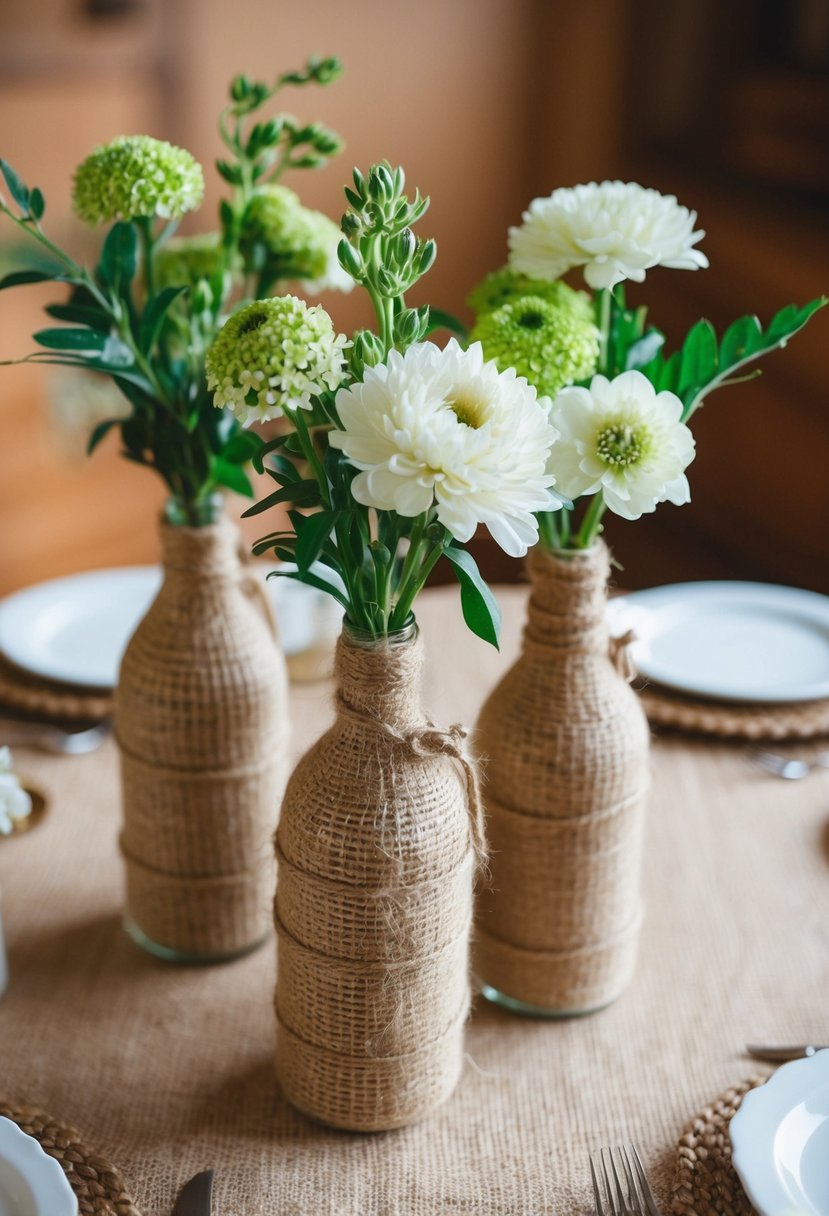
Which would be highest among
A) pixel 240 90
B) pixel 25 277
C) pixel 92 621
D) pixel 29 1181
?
pixel 240 90

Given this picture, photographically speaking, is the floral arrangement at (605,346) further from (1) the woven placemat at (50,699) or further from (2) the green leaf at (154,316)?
(1) the woven placemat at (50,699)

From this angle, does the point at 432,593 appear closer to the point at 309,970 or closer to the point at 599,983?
the point at 599,983

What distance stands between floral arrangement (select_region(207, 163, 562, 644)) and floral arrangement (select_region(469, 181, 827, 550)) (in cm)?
7

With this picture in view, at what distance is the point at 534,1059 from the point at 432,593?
27.3 inches

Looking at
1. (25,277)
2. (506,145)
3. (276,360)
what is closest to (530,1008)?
(276,360)

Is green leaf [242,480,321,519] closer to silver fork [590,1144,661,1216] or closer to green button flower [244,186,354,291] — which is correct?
green button flower [244,186,354,291]

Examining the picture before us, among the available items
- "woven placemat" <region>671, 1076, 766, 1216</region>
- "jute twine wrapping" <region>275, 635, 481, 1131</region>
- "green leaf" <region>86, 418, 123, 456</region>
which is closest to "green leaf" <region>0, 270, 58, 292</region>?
"green leaf" <region>86, 418, 123, 456</region>

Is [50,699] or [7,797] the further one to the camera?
[50,699]

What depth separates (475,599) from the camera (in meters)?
0.66

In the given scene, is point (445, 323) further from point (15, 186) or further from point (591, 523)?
point (15, 186)

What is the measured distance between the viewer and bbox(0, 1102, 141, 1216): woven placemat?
0.67 m

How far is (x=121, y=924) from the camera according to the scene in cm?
95

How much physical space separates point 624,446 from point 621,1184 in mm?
415

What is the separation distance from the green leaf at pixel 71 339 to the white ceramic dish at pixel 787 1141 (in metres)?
0.58
